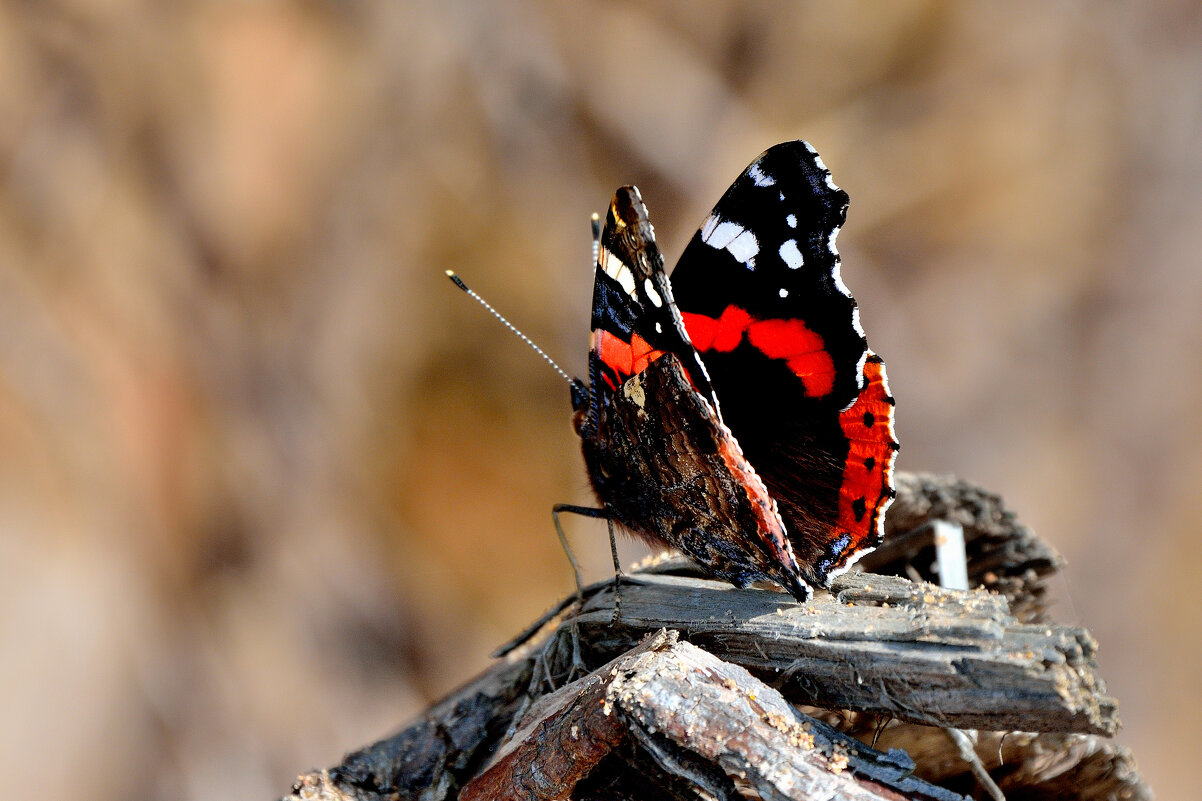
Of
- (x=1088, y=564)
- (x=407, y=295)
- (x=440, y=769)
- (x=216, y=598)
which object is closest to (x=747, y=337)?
(x=440, y=769)

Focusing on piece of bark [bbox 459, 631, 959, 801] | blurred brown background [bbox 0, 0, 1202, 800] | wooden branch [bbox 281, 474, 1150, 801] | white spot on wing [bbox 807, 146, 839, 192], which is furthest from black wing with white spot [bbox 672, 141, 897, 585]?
blurred brown background [bbox 0, 0, 1202, 800]

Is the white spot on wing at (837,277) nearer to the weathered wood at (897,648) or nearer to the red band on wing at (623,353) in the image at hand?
the red band on wing at (623,353)

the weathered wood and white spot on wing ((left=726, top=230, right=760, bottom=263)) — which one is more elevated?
white spot on wing ((left=726, top=230, right=760, bottom=263))

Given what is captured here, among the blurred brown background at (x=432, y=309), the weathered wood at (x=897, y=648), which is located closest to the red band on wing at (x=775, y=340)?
the weathered wood at (x=897, y=648)

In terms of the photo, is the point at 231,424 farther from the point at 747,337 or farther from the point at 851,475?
the point at 851,475

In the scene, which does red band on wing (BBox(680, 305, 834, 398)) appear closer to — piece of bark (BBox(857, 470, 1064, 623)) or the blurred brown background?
piece of bark (BBox(857, 470, 1064, 623))

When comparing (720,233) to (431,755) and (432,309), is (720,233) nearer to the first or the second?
(431,755)

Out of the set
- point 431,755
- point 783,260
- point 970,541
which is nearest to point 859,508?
point 783,260
